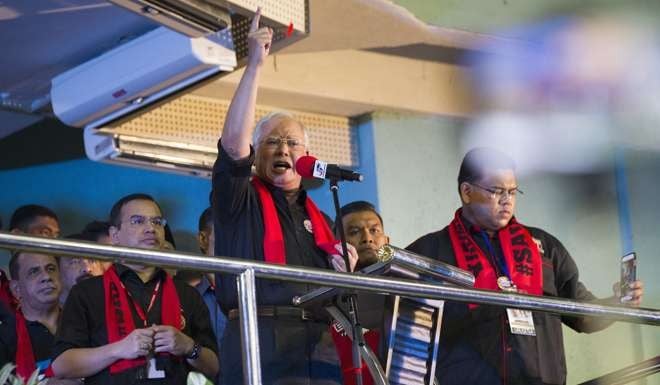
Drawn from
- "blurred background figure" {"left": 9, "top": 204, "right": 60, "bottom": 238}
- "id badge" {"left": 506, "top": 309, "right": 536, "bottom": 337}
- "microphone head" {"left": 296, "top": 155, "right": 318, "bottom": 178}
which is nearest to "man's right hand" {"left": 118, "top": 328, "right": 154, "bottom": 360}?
"microphone head" {"left": 296, "top": 155, "right": 318, "bottom": 178}

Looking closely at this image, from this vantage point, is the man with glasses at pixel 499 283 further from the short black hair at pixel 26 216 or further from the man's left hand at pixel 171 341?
the short black hair at pixel 26 216

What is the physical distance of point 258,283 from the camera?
9.77 feet

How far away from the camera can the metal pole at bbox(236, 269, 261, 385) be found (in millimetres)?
2371

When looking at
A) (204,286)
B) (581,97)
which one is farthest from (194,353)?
(581,97)

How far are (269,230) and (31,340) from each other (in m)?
1.27

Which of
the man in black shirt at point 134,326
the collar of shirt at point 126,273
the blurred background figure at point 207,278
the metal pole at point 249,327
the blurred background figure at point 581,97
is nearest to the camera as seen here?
the metal pole at point 249,327

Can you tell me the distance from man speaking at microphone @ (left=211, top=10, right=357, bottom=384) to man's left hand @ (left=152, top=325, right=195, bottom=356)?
1.30 ft

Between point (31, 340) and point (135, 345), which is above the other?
point (31, 340)

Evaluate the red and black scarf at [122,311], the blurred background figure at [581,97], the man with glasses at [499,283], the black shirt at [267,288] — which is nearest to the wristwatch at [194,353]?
the red and black scarf at [122,311]

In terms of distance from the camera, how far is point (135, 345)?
3324 mm

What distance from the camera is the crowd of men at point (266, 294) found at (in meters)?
3.00

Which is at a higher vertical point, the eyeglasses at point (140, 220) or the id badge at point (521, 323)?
the eyeglasses at point (140, 220)

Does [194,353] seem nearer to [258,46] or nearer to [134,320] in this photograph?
[134,320]

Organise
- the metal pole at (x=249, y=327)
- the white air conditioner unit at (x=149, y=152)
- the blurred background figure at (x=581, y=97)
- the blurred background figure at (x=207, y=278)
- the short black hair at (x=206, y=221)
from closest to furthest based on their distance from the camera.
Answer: the metal pole at (x=249, y=327) < the blurred background figure at (x=207, y=278) < the short black hair at (x=206, y=221) < the white air conditioner unit at (x=149, y=152) < the blurred background figure at (x=581, y=97)
